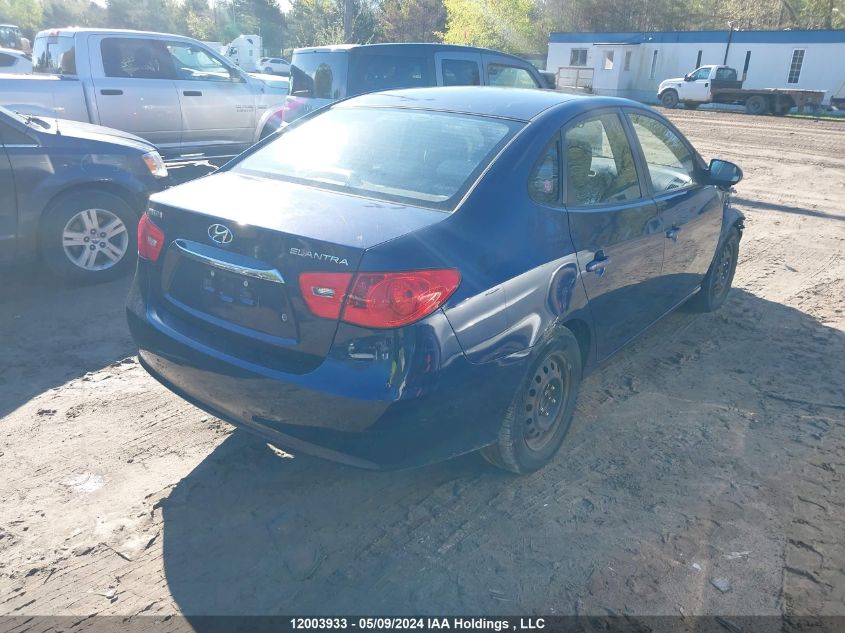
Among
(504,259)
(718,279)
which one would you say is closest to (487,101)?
(504,259)

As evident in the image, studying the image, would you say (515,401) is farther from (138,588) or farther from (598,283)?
(138,588)

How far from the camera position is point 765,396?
4.28 metres

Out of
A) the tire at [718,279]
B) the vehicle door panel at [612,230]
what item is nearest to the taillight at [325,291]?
the vehicle door panel at [612,230]

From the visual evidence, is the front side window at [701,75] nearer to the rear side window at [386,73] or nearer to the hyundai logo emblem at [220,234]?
the rear side window at [386,73]

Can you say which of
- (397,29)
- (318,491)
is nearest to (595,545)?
(318,491)

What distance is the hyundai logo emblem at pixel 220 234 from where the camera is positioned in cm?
277

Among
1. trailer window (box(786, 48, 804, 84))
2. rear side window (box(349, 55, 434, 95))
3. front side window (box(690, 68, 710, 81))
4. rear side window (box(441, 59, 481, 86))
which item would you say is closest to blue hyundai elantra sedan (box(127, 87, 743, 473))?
rear side window (box(349, 55, 434, 95))

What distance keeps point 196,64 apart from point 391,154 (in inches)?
313

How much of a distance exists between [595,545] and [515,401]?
0.69 metres

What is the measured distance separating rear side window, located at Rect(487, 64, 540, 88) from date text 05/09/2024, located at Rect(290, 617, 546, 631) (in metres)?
8.76

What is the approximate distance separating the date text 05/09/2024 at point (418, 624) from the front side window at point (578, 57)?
47989 millimetres

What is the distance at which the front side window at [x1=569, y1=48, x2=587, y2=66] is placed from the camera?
45.8 m

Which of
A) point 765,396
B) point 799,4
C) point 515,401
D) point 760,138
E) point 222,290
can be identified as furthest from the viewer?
point 799,4

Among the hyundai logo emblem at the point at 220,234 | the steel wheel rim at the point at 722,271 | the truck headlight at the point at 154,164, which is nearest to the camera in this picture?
the hyundai logo emblem at the point at 220,234
